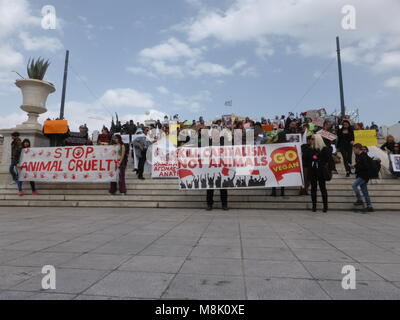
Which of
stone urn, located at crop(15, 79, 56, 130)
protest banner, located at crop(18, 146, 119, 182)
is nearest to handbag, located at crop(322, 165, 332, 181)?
protest banner, located at crop(18, 146, 119, 182)

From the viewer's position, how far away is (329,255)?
124 inches

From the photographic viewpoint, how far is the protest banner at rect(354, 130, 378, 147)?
12.6 m

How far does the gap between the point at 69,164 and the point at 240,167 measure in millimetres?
6339

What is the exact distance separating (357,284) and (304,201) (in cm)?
632

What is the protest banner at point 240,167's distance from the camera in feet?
27.3

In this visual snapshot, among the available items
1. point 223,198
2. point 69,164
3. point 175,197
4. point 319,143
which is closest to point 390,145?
point 319,143

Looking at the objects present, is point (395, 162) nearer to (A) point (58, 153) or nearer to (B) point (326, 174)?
(B) point (326, 174)

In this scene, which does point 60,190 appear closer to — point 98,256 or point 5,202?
point 5,202

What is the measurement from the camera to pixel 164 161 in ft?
35.4

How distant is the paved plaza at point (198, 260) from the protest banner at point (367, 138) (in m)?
8.91

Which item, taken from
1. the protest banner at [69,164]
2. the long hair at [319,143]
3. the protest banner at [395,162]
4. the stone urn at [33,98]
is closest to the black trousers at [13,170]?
the protest banner at [69,164]

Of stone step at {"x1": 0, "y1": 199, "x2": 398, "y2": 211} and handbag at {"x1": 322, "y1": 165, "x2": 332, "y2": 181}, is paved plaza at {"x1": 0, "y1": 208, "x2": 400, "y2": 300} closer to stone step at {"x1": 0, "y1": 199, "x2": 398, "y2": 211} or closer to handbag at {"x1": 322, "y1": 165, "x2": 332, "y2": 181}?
handbag at {"x1": 322, "y1": 165, "x2": 332, "y2": 181}
